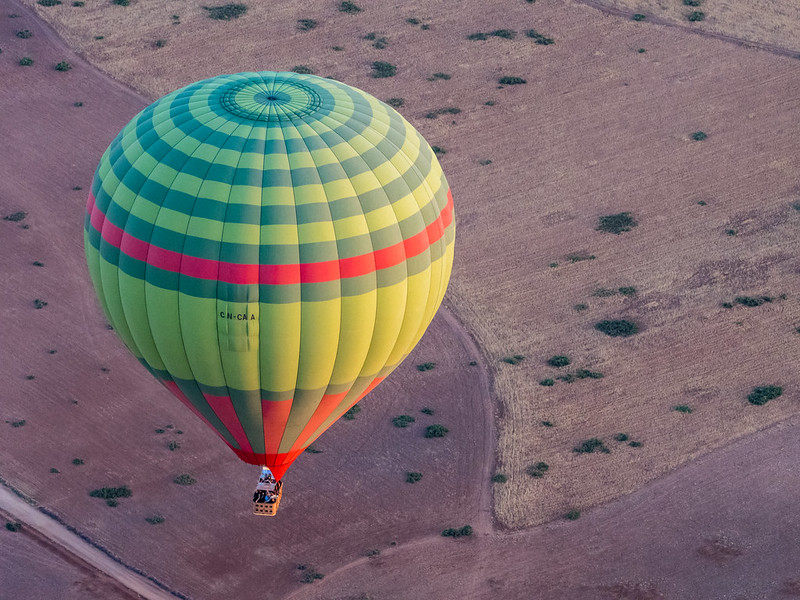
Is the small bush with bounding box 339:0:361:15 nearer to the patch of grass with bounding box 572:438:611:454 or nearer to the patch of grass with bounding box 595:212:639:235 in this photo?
the patch of grass with bounding box 595:212:639:235

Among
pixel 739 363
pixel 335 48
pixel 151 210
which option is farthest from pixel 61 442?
pixel 335 48

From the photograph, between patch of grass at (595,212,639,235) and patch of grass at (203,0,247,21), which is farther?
patch of grass at (203,0,247,21)

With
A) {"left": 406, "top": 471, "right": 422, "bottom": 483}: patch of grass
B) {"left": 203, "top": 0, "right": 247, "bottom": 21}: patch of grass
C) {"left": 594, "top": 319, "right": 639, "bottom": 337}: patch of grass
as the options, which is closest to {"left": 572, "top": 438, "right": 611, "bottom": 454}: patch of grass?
{"left": 406, "top": 471, "right": 422, "bottom": 483}: patch of grass

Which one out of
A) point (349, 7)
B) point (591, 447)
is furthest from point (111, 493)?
point (349, 7)

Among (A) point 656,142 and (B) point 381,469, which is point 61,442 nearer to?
(B) point 381,469

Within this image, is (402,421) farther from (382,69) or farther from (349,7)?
(349,7)

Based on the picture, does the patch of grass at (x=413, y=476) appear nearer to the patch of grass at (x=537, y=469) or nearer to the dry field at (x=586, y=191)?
the dry field at (x=586, y=191)
